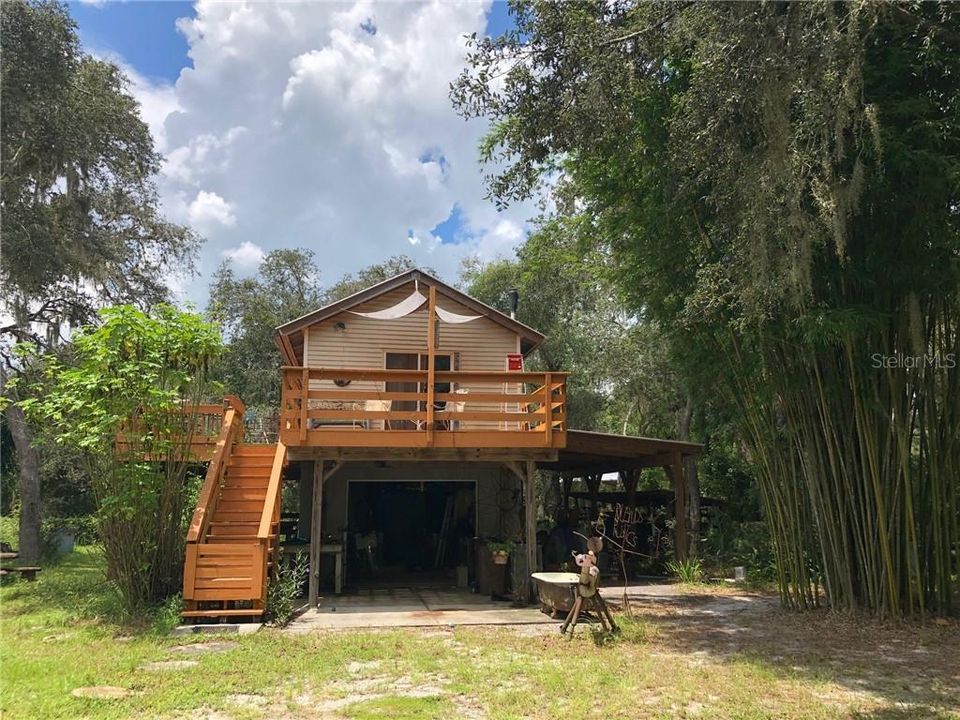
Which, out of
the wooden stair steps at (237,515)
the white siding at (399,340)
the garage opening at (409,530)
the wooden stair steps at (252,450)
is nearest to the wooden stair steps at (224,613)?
the wooden stair steps at (237,515)

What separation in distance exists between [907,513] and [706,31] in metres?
5.19

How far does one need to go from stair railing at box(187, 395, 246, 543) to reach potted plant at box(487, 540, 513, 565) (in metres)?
3.76

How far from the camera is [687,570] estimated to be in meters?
11.8

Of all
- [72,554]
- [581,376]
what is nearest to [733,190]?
[581,376]

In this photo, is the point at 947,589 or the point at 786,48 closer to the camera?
the point at 786,48

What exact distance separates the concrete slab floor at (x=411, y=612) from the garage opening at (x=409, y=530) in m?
1.81

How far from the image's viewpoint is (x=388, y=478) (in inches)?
473

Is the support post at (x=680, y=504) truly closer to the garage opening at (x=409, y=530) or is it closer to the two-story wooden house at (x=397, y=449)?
the two-story wooden house at (x=397, y=449)

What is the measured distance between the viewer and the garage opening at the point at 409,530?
12.6 meters

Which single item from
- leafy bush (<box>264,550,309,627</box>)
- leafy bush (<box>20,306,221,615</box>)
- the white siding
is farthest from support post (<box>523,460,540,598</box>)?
leafy bush (<box>20,306,221,615</box>)

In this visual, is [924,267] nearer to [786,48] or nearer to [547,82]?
[786,48]

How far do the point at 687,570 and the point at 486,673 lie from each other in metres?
7.13

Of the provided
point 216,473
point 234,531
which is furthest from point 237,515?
point 216,473

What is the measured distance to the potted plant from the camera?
31.5ft
